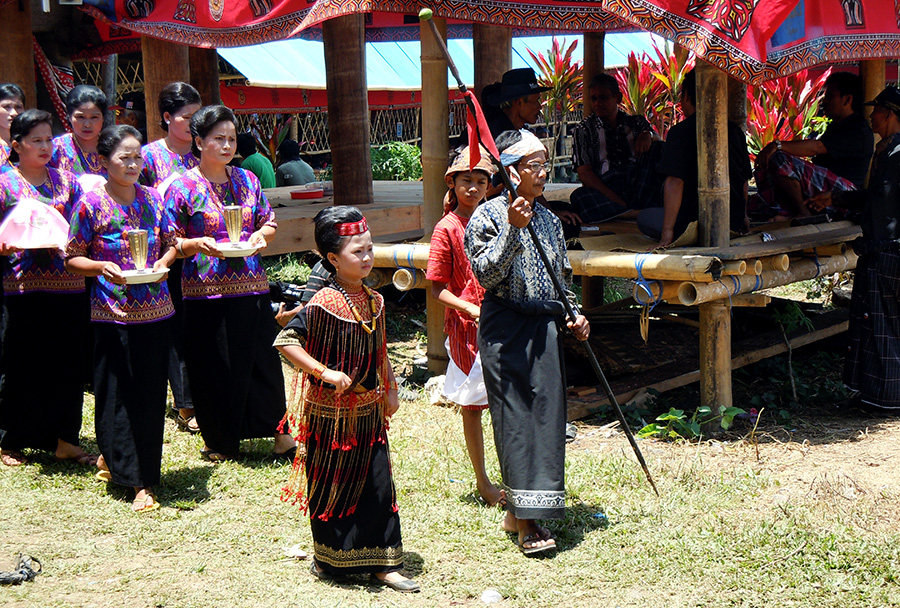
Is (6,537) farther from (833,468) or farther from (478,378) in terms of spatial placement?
(833,468)

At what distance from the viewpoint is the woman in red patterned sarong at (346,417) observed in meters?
3.60

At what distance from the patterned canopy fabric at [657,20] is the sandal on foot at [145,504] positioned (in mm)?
2815

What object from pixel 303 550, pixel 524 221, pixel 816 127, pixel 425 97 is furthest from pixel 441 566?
pixel 816 127

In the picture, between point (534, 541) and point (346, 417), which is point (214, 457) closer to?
point (346, 417)

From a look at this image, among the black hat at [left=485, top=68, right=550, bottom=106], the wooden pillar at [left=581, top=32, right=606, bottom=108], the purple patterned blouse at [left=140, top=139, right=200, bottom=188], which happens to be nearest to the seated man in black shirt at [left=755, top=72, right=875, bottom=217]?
the wooden pillar at [left=581, top=32, right=606, bottom=108]

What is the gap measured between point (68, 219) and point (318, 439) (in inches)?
79.7

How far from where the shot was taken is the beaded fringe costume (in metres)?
3.60

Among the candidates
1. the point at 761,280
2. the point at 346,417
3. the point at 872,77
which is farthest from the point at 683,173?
the point at 346,417

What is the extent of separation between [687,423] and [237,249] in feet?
9.61

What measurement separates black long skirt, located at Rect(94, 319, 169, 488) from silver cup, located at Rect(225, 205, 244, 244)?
53 centimetres

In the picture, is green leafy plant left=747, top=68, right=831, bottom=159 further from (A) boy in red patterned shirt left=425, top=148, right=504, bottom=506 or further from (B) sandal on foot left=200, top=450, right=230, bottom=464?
(B) sandal on foot left=200, top=450, right=230, bottom=464

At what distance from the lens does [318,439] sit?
3.67 metres

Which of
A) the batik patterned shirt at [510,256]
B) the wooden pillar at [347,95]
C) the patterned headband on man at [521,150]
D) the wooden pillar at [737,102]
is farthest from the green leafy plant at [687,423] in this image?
the wooden pillar at [347,95]

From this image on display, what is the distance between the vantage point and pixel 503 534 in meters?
4.26
